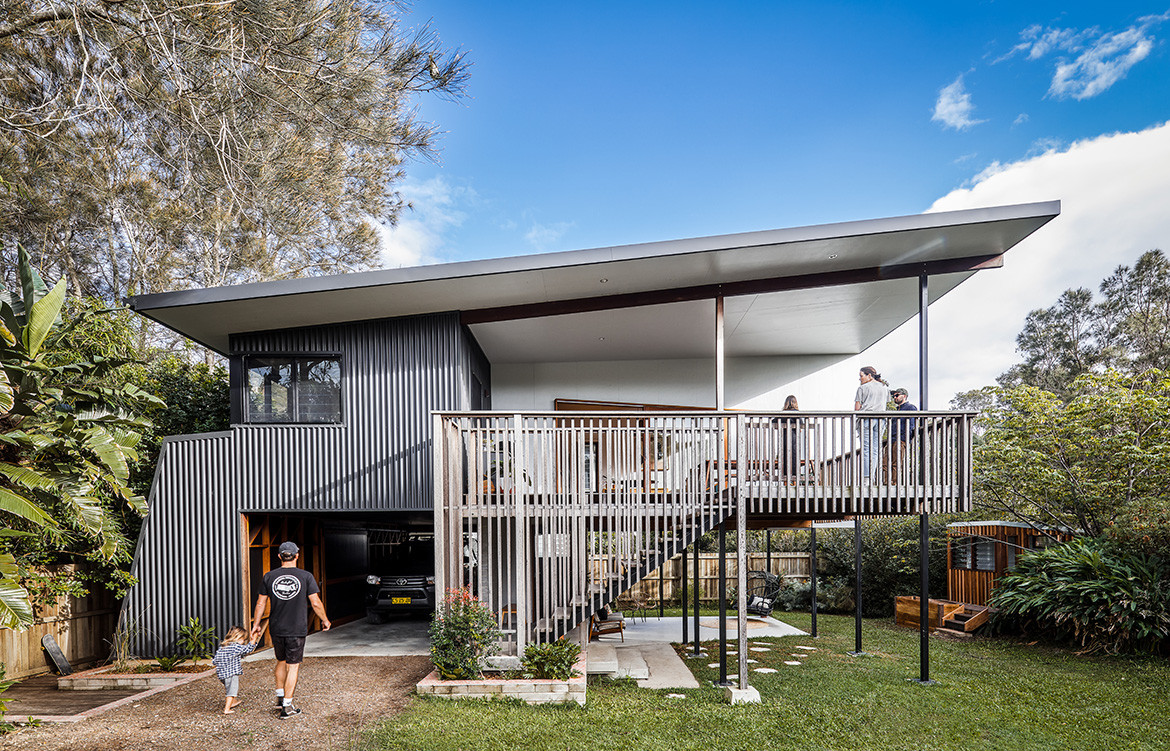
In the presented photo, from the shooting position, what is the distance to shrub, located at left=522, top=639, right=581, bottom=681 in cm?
667

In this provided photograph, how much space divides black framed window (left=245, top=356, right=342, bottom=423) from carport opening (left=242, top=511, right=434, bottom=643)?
1.38 metres

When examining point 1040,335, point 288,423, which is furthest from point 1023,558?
point 1040,335

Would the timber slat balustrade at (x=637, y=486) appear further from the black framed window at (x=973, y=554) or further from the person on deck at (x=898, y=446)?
the black framed window at (x=973, y=554)

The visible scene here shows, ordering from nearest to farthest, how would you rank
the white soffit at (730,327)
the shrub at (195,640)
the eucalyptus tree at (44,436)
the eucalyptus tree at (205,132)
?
the eucalyptus tree at (44,436)
the eucalyptus tree at (205,132)
the shrub at (195,640)
the white soffit at (730,327)

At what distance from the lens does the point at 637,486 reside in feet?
24.0

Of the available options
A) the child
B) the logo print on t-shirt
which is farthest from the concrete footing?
the child

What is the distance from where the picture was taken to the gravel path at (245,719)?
5.11m

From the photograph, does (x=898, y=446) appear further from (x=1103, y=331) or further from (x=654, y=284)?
(x=1103, y=331)

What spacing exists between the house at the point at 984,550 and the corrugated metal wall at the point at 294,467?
947 cm

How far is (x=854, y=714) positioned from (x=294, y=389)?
745 centimetres

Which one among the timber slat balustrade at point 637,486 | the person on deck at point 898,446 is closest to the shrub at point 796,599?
the timber slat balustrade at point 637,486

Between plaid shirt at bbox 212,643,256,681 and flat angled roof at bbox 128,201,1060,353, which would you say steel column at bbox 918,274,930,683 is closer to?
flat angled roof at bbox 128,201,1060,353

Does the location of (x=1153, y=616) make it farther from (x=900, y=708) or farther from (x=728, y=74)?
(x=728, y=74)

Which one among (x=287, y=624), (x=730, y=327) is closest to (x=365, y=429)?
(x=287, y=624)
